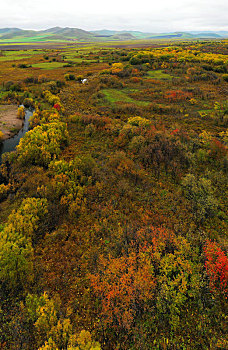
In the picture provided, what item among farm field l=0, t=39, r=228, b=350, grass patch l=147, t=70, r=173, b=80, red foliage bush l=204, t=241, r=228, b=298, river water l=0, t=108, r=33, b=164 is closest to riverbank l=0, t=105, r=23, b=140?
river water l=0, t=108, r=33, b=164

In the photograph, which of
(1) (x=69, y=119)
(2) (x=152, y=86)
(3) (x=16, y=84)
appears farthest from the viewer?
(3) (x=16, y=84)

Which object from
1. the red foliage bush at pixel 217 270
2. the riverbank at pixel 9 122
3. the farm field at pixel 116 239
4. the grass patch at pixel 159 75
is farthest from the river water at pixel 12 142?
the grass patch at pixel 159 75

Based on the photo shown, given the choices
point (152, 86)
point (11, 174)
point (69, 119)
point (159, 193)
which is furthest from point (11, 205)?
point (152, 86)

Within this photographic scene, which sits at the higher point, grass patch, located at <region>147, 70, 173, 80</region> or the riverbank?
grass patch, located at <region>147, 70, 173, 80</region>

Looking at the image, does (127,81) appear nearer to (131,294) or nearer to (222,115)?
(222,115)

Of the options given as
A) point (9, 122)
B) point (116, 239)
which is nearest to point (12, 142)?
point (9, 122)

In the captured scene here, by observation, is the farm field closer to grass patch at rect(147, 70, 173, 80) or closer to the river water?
the river water
